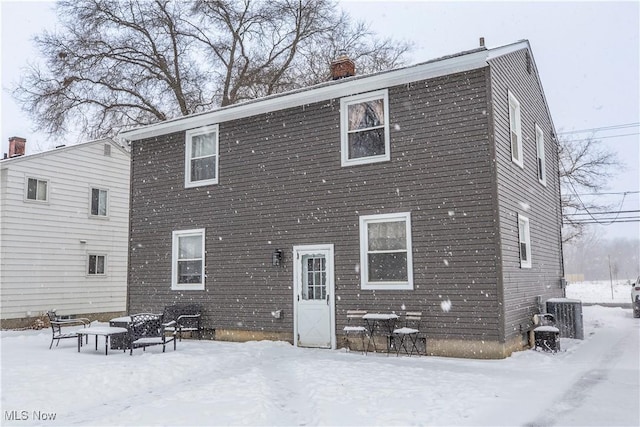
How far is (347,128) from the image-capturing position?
11430 mm

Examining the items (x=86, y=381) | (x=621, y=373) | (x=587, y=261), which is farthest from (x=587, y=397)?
(x=587, y=261)

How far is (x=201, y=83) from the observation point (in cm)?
2503

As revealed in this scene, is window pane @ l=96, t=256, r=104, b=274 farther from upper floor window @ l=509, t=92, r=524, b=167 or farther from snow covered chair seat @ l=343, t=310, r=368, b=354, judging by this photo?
upper floor window @ l=509, t=92, r=524, b=167

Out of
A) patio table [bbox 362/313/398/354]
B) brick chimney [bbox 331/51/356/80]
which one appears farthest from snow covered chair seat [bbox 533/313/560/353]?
brick chimney [bbox 331/51/356/80]

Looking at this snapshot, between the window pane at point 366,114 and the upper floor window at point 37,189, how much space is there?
1156cm

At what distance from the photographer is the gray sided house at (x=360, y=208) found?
32.0ft

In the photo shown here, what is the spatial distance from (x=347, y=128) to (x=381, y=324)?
4.32m

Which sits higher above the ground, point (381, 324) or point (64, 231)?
point (64, 231)

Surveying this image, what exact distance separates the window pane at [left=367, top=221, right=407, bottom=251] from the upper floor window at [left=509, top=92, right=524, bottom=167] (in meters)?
3.08

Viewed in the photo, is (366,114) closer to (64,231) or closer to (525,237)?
(525,237)

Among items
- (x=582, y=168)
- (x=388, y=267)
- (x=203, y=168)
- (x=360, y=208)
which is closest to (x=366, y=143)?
(x=360, y=208)

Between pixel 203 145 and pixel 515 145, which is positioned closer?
pixel 515 145

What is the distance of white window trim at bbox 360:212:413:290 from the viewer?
33.6ft

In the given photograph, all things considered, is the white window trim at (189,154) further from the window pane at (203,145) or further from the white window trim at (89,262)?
the white window trim at (89,262)
